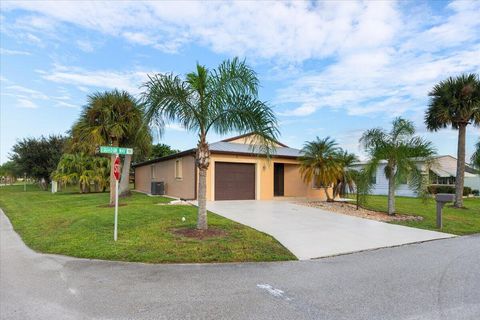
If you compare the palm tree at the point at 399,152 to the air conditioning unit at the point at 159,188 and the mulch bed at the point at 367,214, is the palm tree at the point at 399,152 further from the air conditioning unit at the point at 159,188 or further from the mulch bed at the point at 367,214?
the air conditioning unit at the point at 159,188

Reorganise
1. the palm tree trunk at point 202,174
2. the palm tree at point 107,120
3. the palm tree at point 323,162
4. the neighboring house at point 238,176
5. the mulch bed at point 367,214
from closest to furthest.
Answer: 1. the palm tree trunk at point 202,174
2. the mulch bed at point 367,214
3. the palm tree at point 107,120
4. the palm tree at point 323,162
5. the neighboring house at point 238,176

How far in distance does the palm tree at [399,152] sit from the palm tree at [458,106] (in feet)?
20.5

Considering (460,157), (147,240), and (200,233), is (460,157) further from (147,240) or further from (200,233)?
(147,240)

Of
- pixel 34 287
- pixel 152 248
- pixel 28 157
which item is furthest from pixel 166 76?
pixel 28 157

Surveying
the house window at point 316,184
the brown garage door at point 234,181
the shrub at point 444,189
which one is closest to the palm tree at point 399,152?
the house window at point 316,184

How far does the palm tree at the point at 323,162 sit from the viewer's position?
1711 centimetres

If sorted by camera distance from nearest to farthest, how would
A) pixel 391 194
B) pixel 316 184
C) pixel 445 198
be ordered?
pixel 445 198, pixel 391 194, pixel 316 184

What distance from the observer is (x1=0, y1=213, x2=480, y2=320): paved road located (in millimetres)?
4188

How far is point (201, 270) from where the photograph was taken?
6.04 metres

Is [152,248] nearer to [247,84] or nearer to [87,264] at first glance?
[87,264]

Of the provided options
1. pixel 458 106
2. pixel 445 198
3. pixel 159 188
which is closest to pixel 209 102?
pixel 445 198

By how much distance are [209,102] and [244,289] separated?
516cm

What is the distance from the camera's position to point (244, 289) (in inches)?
198

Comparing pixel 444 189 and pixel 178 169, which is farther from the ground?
pixel 178 169
